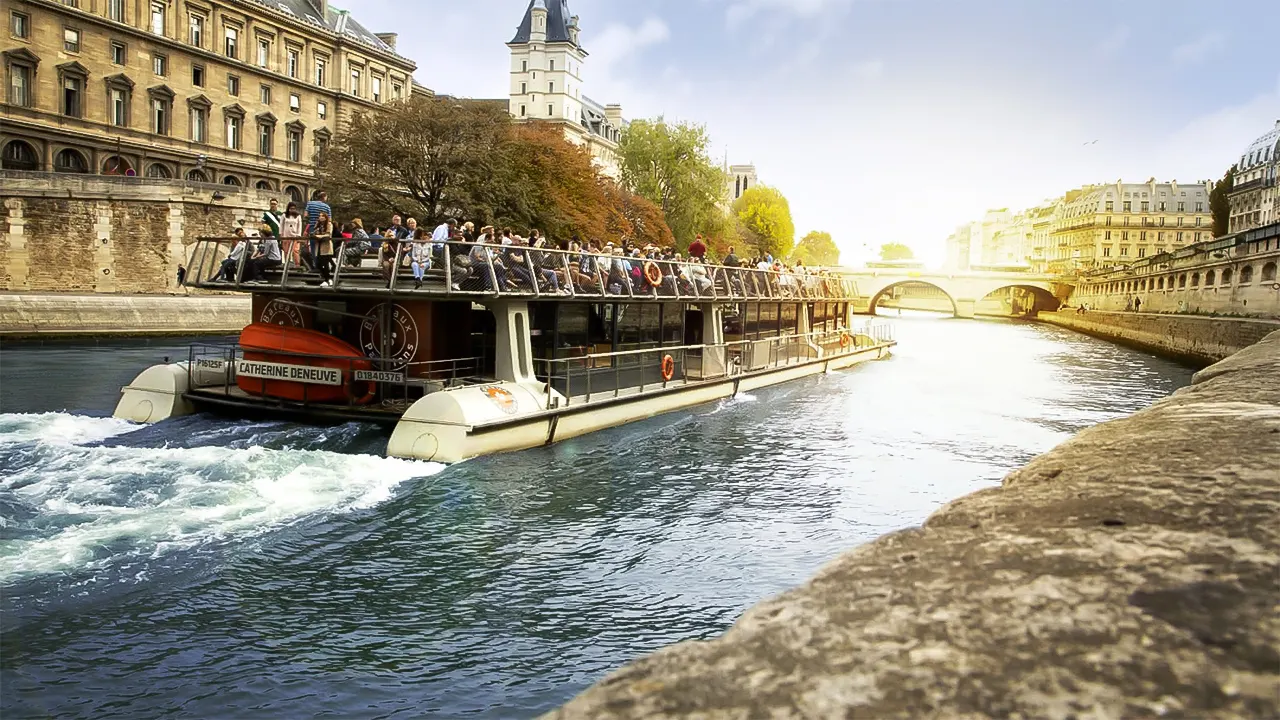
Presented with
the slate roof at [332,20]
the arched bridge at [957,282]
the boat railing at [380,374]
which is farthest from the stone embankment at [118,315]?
the arched bridge at [957,282]

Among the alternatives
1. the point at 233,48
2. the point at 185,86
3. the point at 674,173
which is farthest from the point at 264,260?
the point at 674,173

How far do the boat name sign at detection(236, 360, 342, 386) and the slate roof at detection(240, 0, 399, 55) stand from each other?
180 feet

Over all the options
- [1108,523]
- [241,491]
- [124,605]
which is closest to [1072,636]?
[1108,523]

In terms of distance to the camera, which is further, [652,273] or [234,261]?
[652,273]

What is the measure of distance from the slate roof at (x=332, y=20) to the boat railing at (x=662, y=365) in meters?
49.9

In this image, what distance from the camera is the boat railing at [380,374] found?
675 inches

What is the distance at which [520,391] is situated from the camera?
17531 mm

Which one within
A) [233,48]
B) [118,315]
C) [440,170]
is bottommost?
[118,315]

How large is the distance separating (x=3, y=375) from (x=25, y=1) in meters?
34.6

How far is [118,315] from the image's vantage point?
40.0 m

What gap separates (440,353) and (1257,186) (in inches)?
4392

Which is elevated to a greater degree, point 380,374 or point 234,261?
point 234,261

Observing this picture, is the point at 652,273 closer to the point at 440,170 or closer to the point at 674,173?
the point at 440,170

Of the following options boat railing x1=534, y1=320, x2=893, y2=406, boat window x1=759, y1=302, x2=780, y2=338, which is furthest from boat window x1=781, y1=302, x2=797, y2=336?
boat window x1=759, y1=302, x2=780, y2=338
